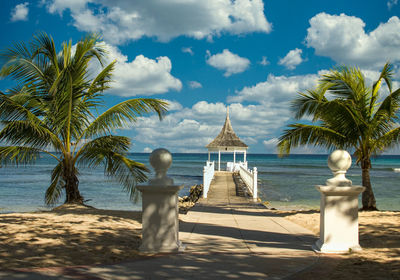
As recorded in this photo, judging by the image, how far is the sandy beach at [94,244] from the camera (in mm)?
4617

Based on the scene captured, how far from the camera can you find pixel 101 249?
17.7 feet

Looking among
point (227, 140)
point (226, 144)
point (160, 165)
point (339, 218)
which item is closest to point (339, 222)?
point (339, 218)

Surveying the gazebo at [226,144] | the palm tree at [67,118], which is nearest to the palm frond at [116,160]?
the palm tree at [67,118]

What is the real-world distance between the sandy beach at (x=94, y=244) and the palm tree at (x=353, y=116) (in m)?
3.57

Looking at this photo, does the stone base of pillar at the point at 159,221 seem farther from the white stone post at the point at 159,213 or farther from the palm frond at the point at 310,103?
the palm frond at the point at 310,103

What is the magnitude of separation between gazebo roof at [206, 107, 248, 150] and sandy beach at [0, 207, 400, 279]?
2414 centimetres

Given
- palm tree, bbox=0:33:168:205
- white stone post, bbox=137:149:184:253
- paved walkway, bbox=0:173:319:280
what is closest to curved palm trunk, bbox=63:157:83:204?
palm tree, bbox=0:33:168:205

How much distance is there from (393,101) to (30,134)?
1076cm

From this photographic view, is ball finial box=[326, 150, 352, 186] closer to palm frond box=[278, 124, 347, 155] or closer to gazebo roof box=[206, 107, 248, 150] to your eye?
palm frond box=[278, 124, 347, 155]

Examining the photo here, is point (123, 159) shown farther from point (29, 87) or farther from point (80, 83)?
point (29, 87)

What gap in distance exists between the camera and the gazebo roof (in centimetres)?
3234

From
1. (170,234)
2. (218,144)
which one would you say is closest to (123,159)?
(170,234)

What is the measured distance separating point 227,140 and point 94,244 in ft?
91.2

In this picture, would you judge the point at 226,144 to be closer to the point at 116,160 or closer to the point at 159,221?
the point at 116,160
